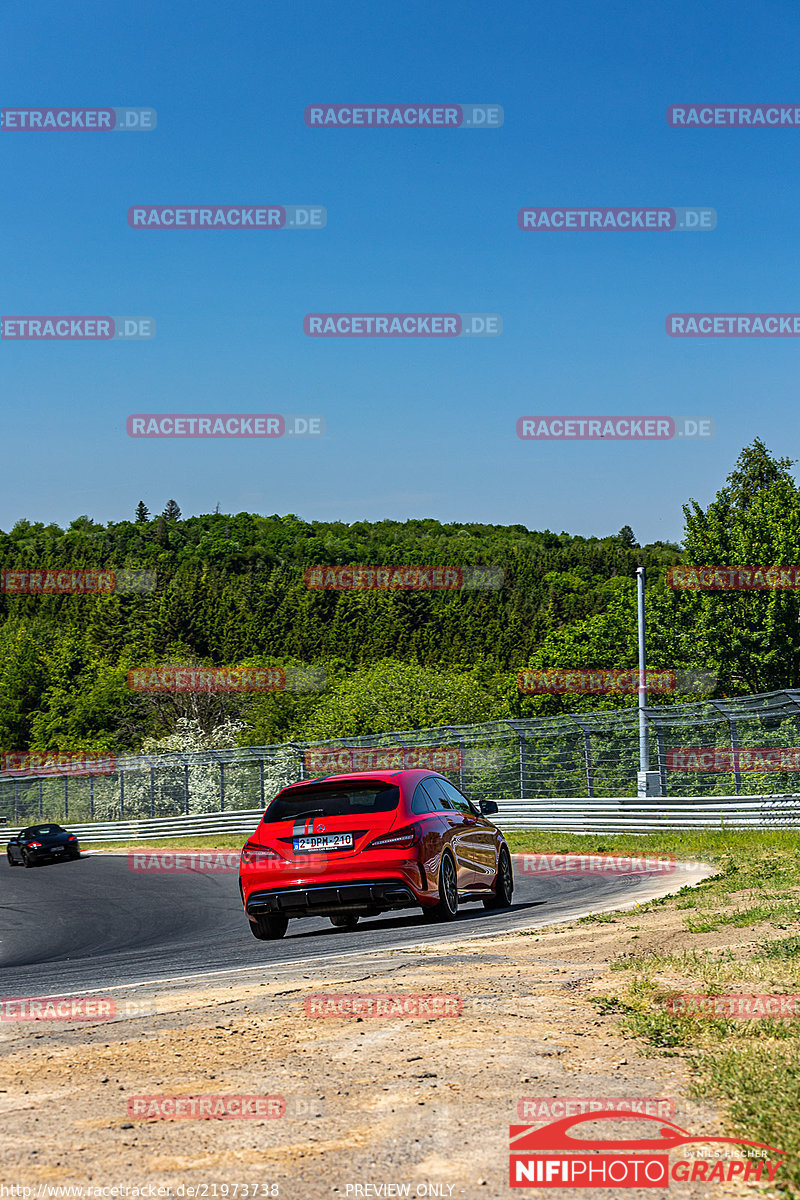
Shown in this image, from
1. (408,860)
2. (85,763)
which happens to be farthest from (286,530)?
(408,860)

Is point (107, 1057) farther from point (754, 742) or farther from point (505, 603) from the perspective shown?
point (505, 603)

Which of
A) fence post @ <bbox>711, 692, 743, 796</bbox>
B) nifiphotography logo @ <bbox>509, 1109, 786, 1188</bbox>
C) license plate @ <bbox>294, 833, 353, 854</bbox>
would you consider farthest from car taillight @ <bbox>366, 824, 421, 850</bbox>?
fence post @ <bbox>711, 692, 743, 796</bbox>

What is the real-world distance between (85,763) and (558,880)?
3415 cm

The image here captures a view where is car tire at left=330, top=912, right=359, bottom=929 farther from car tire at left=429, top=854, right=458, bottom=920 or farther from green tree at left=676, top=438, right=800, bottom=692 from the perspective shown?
green tree at left=676, top=438, right=800, bottom=692

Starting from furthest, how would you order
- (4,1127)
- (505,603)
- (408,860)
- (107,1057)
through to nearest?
(505,603)
(408,860)
(107,1057)
(4,1127)

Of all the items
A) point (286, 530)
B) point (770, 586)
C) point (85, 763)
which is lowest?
point (85, 763)

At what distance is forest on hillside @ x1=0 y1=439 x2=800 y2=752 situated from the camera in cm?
5278

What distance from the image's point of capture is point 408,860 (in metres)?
11.1

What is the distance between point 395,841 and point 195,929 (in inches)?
163

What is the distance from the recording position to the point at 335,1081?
5.30m

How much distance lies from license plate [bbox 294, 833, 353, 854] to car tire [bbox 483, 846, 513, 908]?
304cm

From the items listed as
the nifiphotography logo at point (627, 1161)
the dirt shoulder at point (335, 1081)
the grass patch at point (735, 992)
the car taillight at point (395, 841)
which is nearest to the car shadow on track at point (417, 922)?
the car taillight at point (395, 841)

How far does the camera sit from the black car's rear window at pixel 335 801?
37.5ft

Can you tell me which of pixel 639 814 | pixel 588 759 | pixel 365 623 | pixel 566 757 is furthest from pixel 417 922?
pixel 365 623
